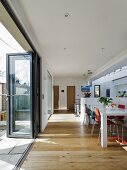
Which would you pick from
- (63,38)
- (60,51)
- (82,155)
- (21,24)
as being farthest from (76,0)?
(60,51)

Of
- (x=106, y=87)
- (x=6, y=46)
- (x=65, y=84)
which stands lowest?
(x=106, y=87)

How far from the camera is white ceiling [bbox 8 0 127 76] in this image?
3.23 metres

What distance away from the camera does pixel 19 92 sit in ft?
18.4

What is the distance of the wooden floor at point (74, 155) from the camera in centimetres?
336

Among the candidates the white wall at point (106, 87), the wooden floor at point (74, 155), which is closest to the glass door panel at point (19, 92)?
the wooden floor at point (74, 155)

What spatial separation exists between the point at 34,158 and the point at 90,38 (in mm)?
3198

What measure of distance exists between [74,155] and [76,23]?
105 inches

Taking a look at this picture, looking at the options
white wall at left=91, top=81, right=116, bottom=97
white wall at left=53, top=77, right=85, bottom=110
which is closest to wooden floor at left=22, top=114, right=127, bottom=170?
white wall at left=91, top=81, right=116, bottom=97

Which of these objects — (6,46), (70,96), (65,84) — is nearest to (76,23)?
(6,46)

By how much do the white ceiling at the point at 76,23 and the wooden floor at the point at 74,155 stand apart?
2597mm

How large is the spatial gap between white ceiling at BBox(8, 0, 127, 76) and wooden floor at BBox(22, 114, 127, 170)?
102 inches

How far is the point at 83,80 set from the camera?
15844 mm

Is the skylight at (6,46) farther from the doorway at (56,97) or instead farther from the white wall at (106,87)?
the doorway at (56,97)

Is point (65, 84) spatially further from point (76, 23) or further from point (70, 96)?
point (76, 23)
